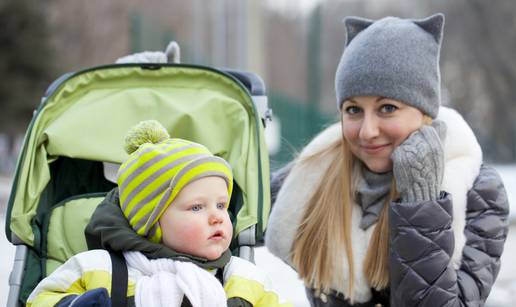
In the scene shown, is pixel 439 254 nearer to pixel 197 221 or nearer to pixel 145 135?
pixel 197 221

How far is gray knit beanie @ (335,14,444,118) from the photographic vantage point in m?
2.61

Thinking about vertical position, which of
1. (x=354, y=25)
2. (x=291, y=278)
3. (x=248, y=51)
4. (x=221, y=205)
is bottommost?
(x=291, y=278)

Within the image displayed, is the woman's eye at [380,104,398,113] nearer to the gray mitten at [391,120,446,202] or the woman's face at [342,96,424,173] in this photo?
the woman's face at [342,96,424,173]

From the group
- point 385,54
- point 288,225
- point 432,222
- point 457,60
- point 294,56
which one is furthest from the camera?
point 294,56

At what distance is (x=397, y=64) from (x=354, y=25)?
1.11ft

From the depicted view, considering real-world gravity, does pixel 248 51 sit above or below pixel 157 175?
below

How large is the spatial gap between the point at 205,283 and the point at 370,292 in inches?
33.2

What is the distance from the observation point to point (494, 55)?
2433 cm

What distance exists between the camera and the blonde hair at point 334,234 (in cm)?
268

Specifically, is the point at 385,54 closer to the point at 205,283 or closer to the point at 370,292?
the point at 370,292

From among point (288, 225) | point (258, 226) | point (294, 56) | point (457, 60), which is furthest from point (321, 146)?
point (294, 56)

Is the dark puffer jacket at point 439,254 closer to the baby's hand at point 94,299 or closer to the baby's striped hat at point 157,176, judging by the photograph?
the baby's striped hat at point 157,176

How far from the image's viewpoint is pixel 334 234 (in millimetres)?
2762

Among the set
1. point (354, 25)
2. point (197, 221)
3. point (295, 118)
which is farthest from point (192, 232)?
point (295, 118)
